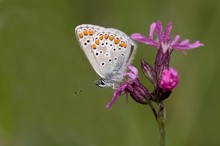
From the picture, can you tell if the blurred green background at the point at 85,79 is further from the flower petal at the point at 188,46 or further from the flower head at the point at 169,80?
the flower head at the point at 169,80

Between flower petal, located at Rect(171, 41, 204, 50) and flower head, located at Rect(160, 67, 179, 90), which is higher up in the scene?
flower petal, located at Rect(171, 41, 204, 50)

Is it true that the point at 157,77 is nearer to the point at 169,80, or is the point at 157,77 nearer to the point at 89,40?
the point at 169,80

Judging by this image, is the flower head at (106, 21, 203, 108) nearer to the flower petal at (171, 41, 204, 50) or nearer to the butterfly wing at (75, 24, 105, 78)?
the flower petal at (171, 41, 204, 50)

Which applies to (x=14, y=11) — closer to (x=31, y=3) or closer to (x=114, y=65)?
(x=31, y=3)

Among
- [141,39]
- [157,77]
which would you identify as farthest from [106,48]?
[157,77]

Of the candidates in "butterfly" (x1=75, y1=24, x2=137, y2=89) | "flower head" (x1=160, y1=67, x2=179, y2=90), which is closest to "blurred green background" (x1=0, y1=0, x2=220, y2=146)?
"butterfly" (x1=75, y1=24, x2=137, y2=89)

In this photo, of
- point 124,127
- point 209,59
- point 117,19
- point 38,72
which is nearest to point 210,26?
point 209,59
